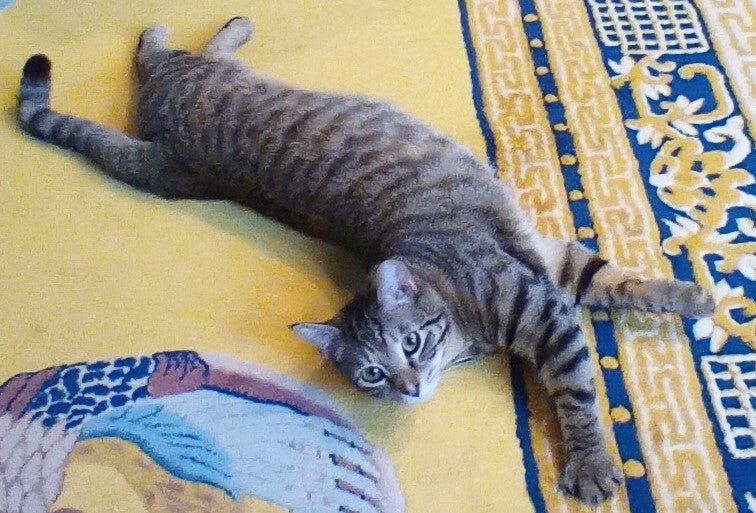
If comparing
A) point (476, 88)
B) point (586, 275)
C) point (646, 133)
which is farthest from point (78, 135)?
point (646, 133)

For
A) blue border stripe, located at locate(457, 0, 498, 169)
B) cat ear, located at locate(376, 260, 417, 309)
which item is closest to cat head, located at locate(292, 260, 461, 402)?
cat ear, located at locate(376, 260, 417, 309)

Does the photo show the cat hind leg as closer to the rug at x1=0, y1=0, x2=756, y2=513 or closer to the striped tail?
the rug at x1=0, y1=0, x2=756, y2=513

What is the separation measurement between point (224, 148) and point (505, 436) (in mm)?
776

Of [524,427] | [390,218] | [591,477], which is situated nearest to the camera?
[591,477]

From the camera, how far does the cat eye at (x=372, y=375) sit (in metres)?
1.24

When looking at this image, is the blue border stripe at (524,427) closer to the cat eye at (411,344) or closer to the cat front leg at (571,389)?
the cat front leg at (571,389)

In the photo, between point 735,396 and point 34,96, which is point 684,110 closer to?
point 735,396

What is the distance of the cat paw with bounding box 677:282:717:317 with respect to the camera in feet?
4.33

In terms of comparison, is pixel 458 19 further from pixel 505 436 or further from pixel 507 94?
pixel 505 436

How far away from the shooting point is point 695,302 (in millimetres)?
1319

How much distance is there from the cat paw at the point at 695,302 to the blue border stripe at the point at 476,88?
1.55 ft

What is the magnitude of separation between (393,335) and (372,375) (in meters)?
0.09

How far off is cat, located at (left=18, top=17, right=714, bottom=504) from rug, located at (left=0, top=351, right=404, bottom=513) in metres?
0.13

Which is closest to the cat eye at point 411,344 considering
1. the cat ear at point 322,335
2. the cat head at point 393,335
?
the cat head at point 393,335
